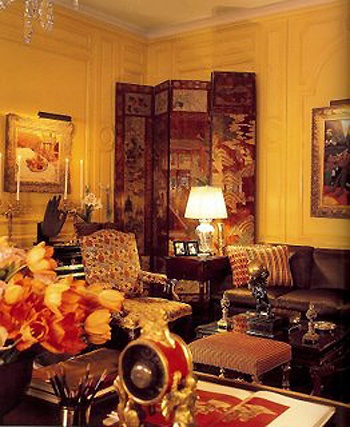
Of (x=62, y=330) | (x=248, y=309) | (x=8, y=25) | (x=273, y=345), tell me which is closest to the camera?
(x=62, y=330)

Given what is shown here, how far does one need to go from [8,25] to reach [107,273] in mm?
2185

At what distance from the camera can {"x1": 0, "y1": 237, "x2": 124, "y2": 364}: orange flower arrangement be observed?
110 centimetres

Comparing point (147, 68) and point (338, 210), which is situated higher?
point (147, 68)

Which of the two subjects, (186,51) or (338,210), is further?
(186,51)

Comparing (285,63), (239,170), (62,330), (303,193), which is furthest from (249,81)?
(62,330)

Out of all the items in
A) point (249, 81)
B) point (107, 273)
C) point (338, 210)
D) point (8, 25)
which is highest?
point (8, 25)

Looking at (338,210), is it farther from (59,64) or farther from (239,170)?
(59,64)

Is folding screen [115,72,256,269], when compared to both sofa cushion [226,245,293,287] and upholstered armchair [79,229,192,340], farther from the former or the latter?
upholstered armchair [79,229,192,340]

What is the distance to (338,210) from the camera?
472 centimetres

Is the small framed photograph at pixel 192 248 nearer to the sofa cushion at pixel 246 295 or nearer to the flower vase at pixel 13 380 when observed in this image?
the sofa cushion at pixel 246 295

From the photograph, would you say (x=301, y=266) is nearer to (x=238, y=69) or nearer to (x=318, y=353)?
(x=318, y=353)

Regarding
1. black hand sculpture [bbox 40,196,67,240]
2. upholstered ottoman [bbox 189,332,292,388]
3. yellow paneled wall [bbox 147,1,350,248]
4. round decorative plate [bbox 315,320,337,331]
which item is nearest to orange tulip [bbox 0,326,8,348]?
upholstered ottoman [bbox 189,332,292,388]

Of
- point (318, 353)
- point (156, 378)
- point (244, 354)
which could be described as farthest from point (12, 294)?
point (318, 353)

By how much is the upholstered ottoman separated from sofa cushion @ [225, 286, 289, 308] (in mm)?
1196
